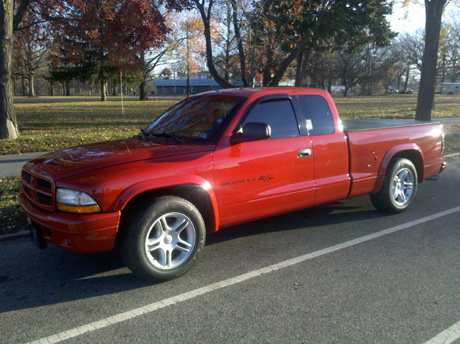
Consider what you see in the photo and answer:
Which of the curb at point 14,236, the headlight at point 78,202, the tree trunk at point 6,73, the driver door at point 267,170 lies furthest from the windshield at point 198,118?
the tree trunk at point 6,73

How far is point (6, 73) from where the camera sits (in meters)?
11.2

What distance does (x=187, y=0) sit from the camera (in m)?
14.2

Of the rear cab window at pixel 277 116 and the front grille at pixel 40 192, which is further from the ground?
the rear cab window at pixel 277 116

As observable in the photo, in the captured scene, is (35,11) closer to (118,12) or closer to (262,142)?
(118,12)

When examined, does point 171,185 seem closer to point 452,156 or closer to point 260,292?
point 260,292

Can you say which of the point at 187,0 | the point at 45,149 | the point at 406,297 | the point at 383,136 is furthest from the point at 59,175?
the point at 187,0

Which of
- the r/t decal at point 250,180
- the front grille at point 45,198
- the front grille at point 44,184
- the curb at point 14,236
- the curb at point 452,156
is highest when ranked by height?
the front grille at point 44,184

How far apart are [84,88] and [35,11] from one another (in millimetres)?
91692

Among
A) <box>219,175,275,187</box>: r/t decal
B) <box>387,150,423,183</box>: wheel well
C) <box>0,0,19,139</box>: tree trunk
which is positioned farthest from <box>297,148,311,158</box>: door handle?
<box>0,0,19,139</box>: tree trunk

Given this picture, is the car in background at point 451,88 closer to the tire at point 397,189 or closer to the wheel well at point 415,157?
the wheel well at point 415,157

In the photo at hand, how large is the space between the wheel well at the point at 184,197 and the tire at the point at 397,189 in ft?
9.30

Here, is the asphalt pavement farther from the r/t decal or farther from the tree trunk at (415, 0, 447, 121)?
the tree trunk at (415, 0, 447, 121)

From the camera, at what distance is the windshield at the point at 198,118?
14.5 ft

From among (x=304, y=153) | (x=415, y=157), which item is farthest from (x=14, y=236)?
(x=415, y=157)
